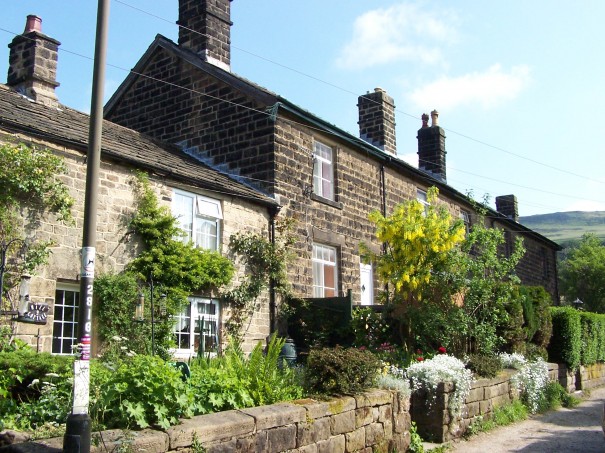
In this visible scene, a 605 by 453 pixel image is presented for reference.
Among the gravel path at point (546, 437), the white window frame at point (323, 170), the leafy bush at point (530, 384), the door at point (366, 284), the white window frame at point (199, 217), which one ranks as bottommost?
the gravel path at point (546, 437)

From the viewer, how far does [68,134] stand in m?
11.6

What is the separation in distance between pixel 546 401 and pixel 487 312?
2.71 m

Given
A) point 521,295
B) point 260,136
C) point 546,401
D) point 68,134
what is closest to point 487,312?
point 521,295

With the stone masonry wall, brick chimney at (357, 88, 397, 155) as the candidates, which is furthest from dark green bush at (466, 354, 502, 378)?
brick chimney at (357, 88, 397, 155)

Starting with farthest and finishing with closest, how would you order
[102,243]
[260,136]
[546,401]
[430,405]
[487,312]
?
[260,136]
[546,401]
[487,312]
[102,243]
[430,405]

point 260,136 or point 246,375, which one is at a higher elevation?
point 260,136

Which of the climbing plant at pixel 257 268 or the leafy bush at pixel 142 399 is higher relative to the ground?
the climbing plant at pixel 257 268

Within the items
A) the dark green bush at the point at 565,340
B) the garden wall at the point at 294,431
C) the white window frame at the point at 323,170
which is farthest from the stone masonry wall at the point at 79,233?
the dark green bush at the point at 565,340

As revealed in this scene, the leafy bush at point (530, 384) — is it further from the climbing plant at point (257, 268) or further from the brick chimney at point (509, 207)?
the brick chimney at point (509, 207)

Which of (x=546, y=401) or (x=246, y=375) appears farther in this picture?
(x=546, y=401)

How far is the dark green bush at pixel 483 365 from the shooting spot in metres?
12.0

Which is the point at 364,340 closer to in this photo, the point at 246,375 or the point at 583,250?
the point at 246,375

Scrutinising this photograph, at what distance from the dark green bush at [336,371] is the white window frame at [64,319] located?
182 inches

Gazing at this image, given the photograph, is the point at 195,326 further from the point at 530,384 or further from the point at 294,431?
the point at 530,384
